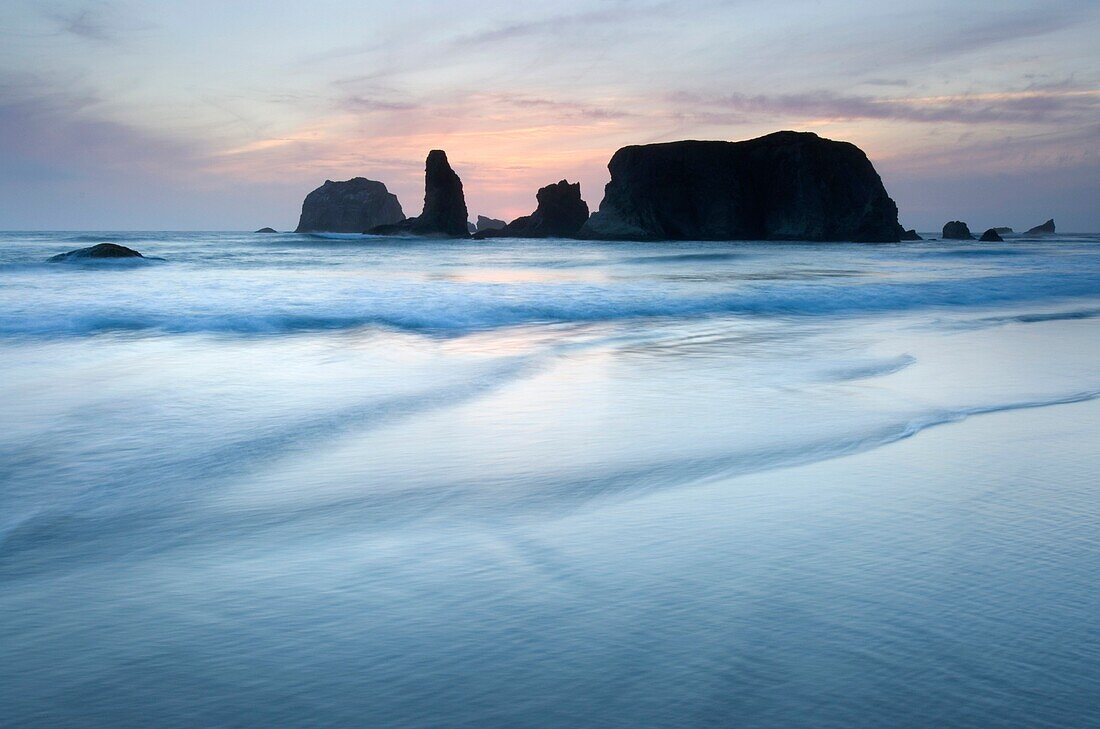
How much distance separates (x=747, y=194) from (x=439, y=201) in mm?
32753

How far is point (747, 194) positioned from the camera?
78.5 metres

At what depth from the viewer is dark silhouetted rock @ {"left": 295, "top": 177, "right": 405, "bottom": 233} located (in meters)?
134

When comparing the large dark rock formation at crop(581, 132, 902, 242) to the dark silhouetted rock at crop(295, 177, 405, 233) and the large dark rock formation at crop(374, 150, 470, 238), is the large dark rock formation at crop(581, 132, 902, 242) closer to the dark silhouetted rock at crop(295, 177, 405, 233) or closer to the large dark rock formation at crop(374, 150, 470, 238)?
the large dark rock formation at crop(374, 150, 470, 238)

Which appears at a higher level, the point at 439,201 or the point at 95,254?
the point at 439,201

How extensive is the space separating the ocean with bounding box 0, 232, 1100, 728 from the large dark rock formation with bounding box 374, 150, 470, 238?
81691mm

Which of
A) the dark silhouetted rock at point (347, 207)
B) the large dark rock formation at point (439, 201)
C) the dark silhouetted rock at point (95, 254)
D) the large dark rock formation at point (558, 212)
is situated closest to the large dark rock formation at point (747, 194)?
the large dark rock formation at point (558, 212)

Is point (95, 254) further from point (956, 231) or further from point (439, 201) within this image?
point (956, 231)

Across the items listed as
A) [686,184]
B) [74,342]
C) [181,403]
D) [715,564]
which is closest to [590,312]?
[74,342]

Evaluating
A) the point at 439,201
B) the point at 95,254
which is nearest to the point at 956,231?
the point at 439,201

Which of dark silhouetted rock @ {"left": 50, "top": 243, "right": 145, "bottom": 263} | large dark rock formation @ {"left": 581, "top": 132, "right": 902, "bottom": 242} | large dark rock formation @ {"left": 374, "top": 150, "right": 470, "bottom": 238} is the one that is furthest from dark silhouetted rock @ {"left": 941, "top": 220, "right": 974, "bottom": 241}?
dark silhouetted rock @ {"left": 50, "top": 243, "right": 145, "bottom": 263}

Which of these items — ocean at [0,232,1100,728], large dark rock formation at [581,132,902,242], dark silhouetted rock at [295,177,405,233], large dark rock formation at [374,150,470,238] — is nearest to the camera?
ocean at [0,232,1100,728]

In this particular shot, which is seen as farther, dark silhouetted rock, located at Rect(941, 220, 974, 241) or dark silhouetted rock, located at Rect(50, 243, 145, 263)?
dark silhouetted rock, located at Rect(941, 220, 974, 241)

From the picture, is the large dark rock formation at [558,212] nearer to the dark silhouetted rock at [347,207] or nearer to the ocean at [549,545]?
the dark silhouetted rock at [347,207]

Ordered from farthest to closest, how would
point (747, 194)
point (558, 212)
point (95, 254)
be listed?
point (558, 212), point (747, 194), point (95, 254)
